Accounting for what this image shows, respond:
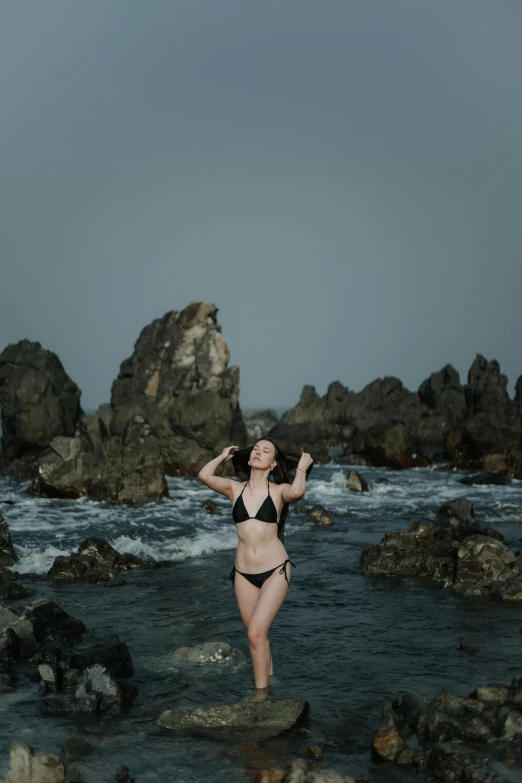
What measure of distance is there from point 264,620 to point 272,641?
10.1ft

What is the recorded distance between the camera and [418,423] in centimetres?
5562

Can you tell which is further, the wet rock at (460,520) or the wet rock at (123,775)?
the wet rock at (460,520)

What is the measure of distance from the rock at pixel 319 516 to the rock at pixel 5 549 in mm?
9131

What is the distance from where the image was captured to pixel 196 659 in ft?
30.1

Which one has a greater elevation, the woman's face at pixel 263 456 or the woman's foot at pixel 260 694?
the woman's face at pixel 263 456

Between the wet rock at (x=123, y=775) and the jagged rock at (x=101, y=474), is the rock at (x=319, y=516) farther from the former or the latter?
the wet rock at (x=123, y=775)

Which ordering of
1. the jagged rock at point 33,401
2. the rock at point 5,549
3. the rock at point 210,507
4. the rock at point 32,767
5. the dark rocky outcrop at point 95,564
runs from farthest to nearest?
the jagged rock at point 33,401 → the rock at point 210,507 → the rock at point 5,549 → the dark rocky outcrop at point 95,564 → the rock at point 32,767

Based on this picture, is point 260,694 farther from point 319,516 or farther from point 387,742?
point 319,516

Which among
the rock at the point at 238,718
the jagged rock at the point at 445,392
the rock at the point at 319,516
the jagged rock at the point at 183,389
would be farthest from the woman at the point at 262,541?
the jagged rock at the point at 445,392

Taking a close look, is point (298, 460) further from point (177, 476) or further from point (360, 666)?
point (177, 476)

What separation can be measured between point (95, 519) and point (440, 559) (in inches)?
451

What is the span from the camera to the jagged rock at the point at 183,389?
1578 inches

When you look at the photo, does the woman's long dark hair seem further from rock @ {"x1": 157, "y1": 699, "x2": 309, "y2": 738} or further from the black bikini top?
rock @ {"x1": 157, "y1": 699, "x2": 309, "y2": 738}

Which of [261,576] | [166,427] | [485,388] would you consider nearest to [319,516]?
[261,576]
